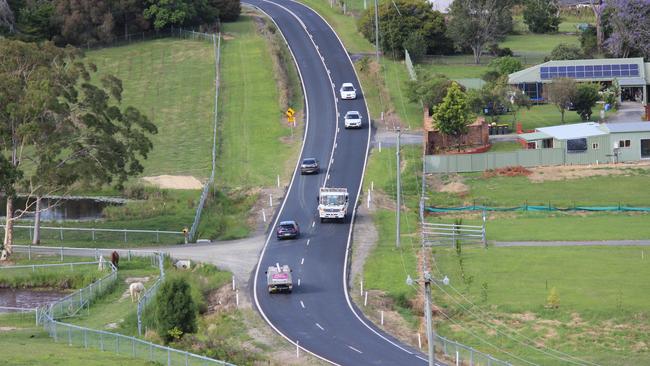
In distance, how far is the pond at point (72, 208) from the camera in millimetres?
100875

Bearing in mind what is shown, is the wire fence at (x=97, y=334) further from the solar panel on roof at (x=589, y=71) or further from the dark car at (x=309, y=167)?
the solar panel on roof at (x=589, y=71)

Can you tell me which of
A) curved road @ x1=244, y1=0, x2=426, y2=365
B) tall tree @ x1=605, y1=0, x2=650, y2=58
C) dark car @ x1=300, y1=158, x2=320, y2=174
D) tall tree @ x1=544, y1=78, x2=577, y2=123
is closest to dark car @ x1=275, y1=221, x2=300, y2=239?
curved road @ x1=244, y1=0, x2=426, y2=365

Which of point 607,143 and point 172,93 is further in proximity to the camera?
point 172,93

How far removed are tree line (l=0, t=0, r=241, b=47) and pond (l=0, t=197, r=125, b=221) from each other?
40.4 metres

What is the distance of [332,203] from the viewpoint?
3647 inches

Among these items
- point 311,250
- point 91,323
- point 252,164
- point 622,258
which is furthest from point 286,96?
point 91,323

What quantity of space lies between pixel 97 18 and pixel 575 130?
61.3 metres

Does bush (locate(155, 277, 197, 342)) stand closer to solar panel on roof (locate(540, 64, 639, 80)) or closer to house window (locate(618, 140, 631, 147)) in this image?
house window (locate(618, 140, 631, 147))

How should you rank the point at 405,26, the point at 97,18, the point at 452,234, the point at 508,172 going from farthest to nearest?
1. the point at 97,18
2. the point at 405,26
3. the point at 508,172
4. the point at 452,234

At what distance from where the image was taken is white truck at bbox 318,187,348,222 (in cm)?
9212

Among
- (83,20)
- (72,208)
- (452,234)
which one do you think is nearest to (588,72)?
(452,234)

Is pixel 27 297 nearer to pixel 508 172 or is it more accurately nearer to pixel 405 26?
pixel 508 172

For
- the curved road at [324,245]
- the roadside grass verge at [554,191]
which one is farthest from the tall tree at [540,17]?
the roadside grass verge at [554,191]

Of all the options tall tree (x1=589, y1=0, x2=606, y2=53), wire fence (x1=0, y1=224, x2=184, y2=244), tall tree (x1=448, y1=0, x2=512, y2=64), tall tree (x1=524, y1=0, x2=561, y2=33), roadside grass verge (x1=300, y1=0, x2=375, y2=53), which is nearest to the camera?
wire fence (x1=0, y1=224, x2=184, y2=244)
